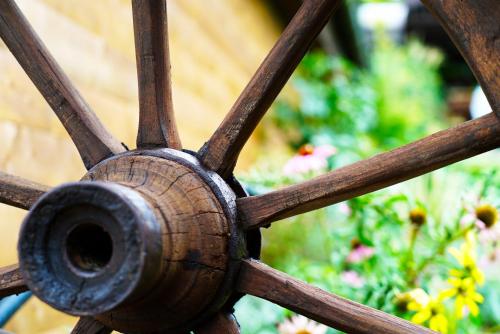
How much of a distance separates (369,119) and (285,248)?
7.02ft

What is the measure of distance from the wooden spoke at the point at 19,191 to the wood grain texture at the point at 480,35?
674mm

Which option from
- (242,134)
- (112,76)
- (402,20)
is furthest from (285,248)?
(402,20)

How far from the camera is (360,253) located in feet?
5.72

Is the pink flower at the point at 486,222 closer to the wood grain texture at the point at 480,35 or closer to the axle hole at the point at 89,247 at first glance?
the wood grain texture at the point at 480,35

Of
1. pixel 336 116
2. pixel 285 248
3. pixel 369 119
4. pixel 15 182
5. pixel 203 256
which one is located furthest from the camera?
pixel 369 119

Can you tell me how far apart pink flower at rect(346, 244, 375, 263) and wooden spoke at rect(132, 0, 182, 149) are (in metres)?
0.87

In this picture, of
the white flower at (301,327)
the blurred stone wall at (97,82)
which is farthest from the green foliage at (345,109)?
the white flower at (301,327)

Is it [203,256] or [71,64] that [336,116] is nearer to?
[71,64]

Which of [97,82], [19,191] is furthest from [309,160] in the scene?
[19,191]

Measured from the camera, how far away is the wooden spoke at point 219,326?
3.07 feet

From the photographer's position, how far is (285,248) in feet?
9.60

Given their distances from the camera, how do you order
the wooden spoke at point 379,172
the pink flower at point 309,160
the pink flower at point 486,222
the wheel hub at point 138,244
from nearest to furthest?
the wheel hub at point 138,244 < the wooden spoke at point 379,172 < the pink flower at point 486,222 < the pink flower at point 309,160

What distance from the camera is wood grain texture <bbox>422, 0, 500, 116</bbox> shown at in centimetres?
84

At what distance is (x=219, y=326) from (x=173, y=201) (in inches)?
8.2
